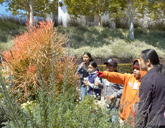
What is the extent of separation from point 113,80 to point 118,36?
12840 millimetres

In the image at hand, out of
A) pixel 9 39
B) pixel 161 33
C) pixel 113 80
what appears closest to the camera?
pixel 113 80

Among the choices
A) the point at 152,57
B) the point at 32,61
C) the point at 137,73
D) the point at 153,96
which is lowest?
the point at 153,96

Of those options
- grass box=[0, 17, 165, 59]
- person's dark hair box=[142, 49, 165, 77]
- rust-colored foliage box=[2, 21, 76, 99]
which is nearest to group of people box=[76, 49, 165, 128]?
person's dark hair box=[142, 49, 165, 77]

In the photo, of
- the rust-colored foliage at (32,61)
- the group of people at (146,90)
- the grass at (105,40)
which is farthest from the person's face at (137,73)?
the grass at (105,40)

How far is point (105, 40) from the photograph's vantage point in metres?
13.3

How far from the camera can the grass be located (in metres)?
10.2

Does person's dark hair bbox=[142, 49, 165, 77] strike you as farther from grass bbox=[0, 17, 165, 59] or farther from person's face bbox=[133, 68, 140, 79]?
grass bbox=[0, 17, 165, 59]

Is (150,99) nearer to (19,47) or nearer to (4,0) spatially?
(19,47)

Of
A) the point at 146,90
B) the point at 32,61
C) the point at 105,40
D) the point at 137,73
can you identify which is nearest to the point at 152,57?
the point at 146,90

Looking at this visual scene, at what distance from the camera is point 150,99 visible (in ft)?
5.68

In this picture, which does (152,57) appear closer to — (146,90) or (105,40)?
(146,90)

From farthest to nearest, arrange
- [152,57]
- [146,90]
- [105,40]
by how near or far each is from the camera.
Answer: [105,40] → [152,57] → [146,90]

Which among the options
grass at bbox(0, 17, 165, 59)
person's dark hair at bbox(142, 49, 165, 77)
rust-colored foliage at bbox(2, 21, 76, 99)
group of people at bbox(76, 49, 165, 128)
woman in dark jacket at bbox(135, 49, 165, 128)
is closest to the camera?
Answer: group of people at bbox(76, 49, 165, 128)

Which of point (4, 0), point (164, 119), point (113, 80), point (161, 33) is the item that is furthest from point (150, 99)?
point (161, 33)
